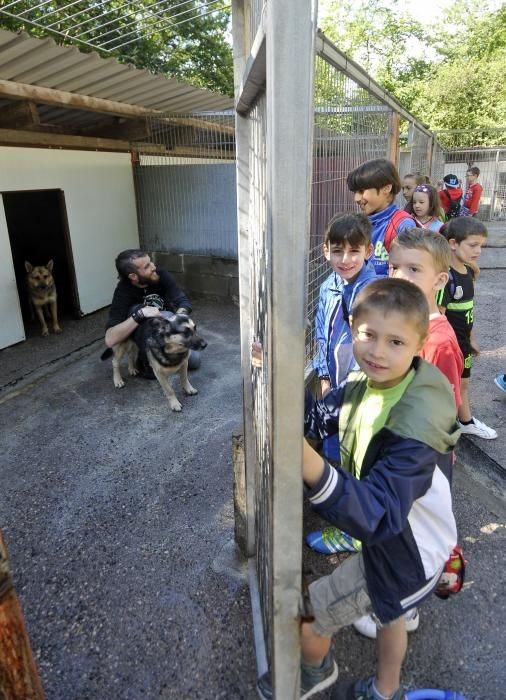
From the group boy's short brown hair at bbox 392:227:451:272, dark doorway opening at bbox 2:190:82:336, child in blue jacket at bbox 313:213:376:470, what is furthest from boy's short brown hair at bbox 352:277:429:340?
dark doorway opening at bbox 2:190:82:336

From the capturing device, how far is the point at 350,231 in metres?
2.43

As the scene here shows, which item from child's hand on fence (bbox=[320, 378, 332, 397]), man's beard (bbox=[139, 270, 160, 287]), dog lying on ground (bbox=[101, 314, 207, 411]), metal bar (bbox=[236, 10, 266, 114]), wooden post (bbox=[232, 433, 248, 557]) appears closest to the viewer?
metal bar (bbox=[236, 10, 266, 114])

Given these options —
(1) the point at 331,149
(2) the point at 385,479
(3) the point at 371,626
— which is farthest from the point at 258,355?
(1) the point at 331,149

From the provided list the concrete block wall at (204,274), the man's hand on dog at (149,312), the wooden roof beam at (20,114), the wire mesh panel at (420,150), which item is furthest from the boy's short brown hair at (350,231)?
the wire mesh panel at (420,150)

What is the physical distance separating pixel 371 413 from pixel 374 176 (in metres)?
2.01

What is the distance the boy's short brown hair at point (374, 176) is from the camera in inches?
117

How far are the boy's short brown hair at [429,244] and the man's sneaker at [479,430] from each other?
1.78 metres

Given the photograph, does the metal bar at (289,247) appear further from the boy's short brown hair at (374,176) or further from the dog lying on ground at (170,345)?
the dog lying on ground at (170,345)

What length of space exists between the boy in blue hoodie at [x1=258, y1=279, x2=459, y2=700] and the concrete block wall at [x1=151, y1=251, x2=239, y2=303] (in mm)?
6237

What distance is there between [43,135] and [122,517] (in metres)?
5.63

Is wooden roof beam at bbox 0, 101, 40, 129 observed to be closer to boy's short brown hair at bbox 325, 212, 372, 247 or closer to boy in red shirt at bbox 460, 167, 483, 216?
boy's short brown hair at bbox 325, 212, 372, 247

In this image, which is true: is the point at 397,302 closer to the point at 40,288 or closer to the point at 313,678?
the point at 313,678

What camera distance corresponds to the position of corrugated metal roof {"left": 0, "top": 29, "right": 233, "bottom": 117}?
4297 millimetres

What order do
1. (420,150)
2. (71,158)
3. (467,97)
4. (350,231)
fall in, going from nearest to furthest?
1. (350,231)
2. (71,158)
3. (420,150)
4. (467,97)
